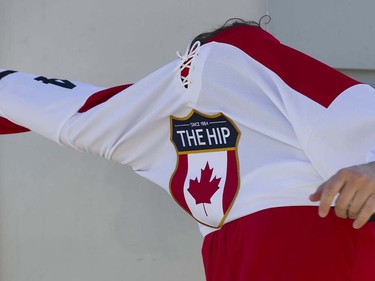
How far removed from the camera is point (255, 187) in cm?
148

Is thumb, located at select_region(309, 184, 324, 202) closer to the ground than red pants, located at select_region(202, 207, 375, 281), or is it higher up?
higher up

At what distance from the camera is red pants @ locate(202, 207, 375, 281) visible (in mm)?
1416

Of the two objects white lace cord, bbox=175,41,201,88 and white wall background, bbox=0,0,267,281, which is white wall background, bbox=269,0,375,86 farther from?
white lace cord, bbox=175,41,201,88

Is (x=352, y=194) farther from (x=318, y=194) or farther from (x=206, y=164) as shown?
(x=206, y=164)

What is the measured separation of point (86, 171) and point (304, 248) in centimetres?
133

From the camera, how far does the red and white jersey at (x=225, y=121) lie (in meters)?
1.38

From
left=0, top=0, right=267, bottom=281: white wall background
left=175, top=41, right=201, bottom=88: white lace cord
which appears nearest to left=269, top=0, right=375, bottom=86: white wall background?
left=0, top=0, right=267, bottom=281: white wall background

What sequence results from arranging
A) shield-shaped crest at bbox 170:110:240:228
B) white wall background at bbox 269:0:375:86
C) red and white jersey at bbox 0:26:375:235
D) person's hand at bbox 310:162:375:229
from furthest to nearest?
white wall background at bbox 269:0:375:86
shield-shaped crest at bbox 170:110:240:228
red and white jersey at bbox 0:26:375:235
person's hand at bbox 310:162:375:229

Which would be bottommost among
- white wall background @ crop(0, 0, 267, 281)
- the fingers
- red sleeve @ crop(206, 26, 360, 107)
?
white wall background @ crop(0, 0, 267, 281)

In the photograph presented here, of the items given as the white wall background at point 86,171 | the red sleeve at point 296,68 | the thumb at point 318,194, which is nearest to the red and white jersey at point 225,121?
the red sleeve at point 296,68

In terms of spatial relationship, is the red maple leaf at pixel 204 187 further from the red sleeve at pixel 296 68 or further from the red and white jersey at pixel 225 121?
the red sleeve at pixel 296 68

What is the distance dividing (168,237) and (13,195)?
1.88 feet

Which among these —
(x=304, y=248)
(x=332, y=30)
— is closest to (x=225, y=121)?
(x=304, y=248)

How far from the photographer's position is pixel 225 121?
5.00 feet
